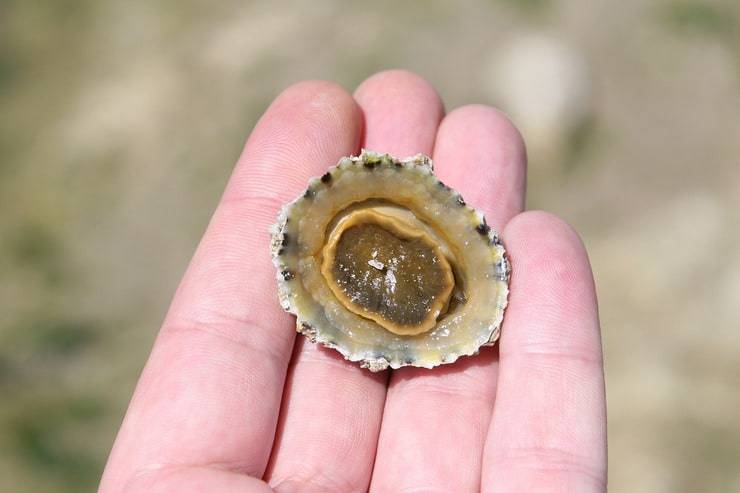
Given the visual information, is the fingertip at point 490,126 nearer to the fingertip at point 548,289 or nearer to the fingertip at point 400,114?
the fingertip at point 400,114

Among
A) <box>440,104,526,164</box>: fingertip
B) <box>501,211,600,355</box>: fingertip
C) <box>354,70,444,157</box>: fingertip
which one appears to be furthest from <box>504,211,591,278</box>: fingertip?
<box>354,70,444,157</box>: fingertip

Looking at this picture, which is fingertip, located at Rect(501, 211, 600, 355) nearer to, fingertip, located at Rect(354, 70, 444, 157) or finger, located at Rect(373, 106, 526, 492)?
finger, located at Rect(373, 106, 526, 492)

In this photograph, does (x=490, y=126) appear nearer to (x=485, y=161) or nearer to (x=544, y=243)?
(x=485, y=161)

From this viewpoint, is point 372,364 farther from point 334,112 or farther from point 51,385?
point 51,385

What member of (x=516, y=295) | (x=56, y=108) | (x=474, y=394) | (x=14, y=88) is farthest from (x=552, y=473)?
(x=14, y=88)

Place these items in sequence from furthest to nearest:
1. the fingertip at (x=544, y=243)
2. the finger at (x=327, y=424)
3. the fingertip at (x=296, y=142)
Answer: the fingertip at (x=296, y=142) → the fingertip at (x=544, y=243) → the finger at (x=327, y=424)

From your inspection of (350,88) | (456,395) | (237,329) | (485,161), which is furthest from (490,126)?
(350,88)

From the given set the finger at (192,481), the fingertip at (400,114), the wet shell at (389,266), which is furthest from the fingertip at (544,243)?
the finger at (192,481)
